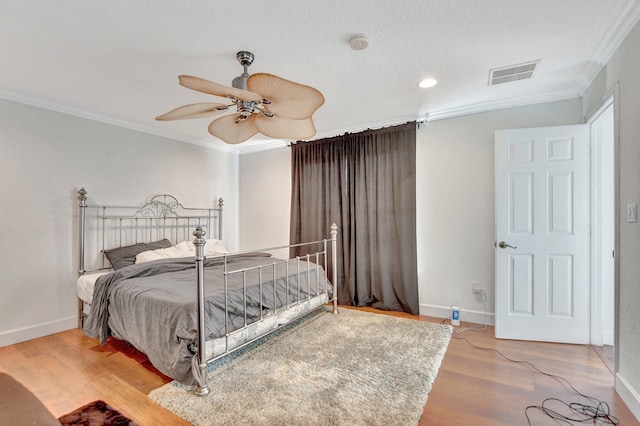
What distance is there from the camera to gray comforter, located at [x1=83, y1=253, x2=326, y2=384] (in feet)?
6.68

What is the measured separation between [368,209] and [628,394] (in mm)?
2642

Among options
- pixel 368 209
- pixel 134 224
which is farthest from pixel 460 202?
pixel 134 224

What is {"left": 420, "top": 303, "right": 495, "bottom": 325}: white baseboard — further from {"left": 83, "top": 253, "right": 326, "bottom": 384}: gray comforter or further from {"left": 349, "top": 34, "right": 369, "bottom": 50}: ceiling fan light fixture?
{"left": 349, "top": 34, "right": 369, "bottom": 50}: ceiling fan light fixture

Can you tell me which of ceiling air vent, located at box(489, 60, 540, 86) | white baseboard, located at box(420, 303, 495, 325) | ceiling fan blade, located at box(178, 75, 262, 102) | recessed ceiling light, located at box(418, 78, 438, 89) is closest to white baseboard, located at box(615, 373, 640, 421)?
white baseboard, located at box(420, 303, 495, 325)

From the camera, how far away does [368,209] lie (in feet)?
12.6

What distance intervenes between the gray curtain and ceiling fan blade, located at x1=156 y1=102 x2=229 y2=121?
85.2 inches

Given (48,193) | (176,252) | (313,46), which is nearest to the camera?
(313,46)

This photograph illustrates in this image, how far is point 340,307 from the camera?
3826 mm

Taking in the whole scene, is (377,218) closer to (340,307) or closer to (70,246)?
(340,307)

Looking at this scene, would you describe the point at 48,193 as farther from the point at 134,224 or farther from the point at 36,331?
the point at 36,331

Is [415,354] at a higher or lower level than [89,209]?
lower

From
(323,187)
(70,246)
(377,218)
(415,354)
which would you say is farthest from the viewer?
(323,187)

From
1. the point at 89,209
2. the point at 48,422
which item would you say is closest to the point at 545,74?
the point at 48,422

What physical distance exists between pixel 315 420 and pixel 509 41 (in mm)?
2775
